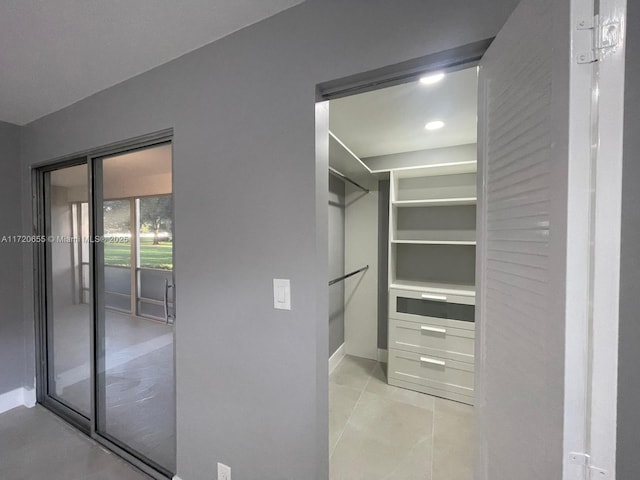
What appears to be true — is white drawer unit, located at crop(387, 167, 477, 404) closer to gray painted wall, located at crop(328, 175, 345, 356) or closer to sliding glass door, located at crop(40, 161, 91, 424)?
gray painted wall, located at crop(328, 175, 345, 356)

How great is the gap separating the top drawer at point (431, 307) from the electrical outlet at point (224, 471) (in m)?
1.76

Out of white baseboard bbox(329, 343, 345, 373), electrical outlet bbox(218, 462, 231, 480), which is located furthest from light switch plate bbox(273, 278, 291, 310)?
white baseboard bbox(329, 343, 345, 373)

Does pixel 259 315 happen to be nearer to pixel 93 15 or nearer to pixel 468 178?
pixel 93 15

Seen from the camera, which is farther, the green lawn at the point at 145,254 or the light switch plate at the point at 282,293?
the green lawn at the point at 145,254

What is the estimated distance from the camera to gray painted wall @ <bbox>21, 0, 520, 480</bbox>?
1.00 meters

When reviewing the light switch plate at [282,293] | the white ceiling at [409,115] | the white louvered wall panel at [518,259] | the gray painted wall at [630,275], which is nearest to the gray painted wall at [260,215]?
the light switch plate at [282,293]

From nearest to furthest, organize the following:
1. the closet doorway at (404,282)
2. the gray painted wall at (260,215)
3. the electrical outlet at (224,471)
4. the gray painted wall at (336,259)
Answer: the gray painted wall at (260,215), the electrical outlet at (224,471), the closet doorway at (404,282), the gray painted wall at (336,259)

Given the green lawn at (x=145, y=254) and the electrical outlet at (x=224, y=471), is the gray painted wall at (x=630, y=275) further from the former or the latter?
the green lawn at (x=145, y=254)

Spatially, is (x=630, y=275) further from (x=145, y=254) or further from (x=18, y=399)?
(x=18, y=399)

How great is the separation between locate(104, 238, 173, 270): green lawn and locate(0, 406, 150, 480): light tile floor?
4.21ft

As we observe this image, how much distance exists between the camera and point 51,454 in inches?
68.8

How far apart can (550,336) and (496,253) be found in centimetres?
28

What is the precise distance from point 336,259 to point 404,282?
78 cm

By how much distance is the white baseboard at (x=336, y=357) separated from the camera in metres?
2.86
